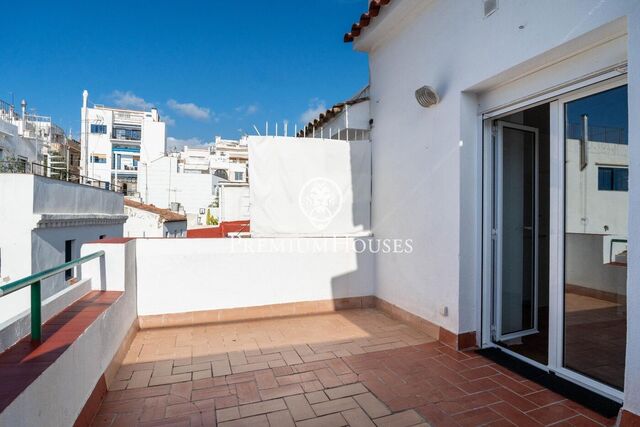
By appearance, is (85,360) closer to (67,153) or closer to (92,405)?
(92,405)

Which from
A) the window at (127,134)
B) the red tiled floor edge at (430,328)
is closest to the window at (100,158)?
the window at (127,134)

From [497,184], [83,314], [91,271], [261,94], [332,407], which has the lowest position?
[332,407]

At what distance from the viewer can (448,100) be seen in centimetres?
390

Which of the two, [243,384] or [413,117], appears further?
[413,117]

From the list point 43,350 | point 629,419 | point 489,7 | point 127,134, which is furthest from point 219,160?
point 629,419

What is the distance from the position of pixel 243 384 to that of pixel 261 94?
1696 cm

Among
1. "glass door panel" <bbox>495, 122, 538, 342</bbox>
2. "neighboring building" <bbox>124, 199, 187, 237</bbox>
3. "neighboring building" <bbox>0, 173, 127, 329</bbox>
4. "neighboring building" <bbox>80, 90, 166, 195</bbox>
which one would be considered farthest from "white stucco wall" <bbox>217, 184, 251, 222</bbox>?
"neighboring building" <bbox>80, 90, 166, 195</bbox>

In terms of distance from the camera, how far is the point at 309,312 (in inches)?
201

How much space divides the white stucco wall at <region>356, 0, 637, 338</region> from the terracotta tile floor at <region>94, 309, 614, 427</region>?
71 cm

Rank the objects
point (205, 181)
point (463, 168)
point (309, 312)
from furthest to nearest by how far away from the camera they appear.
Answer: point (205, 181) < point (309, 312) < point (463, 168)

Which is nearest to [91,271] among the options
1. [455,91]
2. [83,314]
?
[83,314]

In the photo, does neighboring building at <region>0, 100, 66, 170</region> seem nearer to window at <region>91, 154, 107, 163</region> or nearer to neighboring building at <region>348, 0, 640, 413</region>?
window at <region>91, 154, 107, 163</region>

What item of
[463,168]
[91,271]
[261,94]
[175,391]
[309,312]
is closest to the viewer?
[175,391]

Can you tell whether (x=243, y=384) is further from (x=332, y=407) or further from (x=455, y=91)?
(x=455, y=91)
